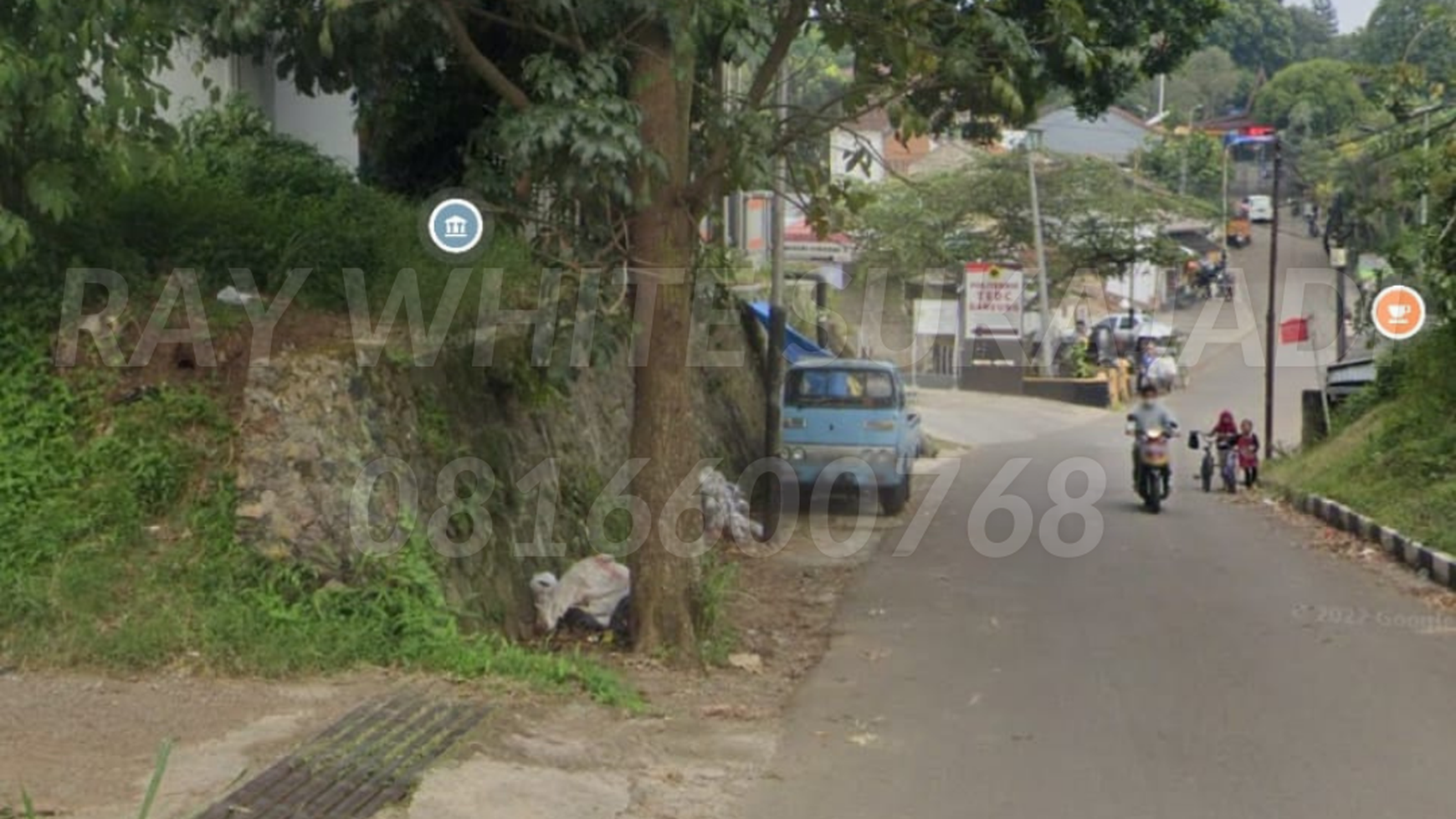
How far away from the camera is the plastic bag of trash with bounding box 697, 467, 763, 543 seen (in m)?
16.8

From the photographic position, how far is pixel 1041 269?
46.9m

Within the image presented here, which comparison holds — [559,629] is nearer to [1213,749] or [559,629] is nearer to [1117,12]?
[1213,749]

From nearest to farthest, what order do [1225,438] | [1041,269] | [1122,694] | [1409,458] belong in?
[1122,694], [1409,458], [1225,438], [1041,269]

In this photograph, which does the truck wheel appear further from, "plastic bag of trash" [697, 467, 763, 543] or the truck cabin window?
"plastic bag of trash" [697, 467, 763, 543]

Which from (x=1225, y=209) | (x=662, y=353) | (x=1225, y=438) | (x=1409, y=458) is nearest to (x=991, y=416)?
(x=1225, y=209)

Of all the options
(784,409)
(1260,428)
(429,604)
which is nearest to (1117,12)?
(784,409)

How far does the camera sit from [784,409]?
21266 mm

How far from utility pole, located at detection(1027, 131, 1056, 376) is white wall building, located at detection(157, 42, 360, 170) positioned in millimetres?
29121

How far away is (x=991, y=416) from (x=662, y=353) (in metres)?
34.5

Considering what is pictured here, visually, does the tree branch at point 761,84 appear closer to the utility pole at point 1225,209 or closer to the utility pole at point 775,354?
the utility pole at point 775,354

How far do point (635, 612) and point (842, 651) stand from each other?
1.73m

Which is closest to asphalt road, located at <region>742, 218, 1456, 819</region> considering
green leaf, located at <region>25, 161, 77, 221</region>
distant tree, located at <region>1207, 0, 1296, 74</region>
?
green leaf, located at <region>25, 161, 77, 221</region>

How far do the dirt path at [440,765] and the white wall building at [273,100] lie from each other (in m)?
8.41

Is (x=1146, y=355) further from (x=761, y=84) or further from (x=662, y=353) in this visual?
(x=662, y=353)
